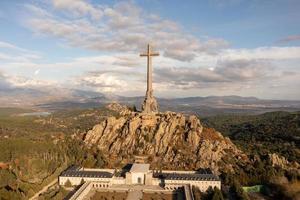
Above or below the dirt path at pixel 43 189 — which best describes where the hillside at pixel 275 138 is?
above

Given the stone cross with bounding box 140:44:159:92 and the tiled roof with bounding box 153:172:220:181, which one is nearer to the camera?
the tiled roof with bounding box 153:172:220:181

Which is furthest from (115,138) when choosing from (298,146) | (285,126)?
(285,126)

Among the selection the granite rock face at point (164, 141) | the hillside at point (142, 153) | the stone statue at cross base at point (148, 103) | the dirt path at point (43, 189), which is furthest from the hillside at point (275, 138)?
the dirt path at point (43, 189)

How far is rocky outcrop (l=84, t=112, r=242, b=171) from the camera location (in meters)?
95.1

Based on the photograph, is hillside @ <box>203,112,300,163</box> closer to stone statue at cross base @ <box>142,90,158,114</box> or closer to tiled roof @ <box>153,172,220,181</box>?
stone statue at cross base @ <box>142,90,158,114</box>

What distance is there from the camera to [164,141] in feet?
332

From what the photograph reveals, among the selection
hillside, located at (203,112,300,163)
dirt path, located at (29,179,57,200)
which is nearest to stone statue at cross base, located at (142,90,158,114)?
hillside, located at (203,112,300,163)

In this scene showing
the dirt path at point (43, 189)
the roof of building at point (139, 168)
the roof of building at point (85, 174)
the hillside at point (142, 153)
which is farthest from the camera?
the hillside at point (142, 153)

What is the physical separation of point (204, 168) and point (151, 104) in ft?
99.1

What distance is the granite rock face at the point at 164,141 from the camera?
95.1 metres

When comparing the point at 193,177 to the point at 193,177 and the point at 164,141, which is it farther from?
the point at 164,141

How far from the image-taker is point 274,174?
8369 cm

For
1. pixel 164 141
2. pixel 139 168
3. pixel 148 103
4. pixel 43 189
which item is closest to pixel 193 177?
pixel 139 168

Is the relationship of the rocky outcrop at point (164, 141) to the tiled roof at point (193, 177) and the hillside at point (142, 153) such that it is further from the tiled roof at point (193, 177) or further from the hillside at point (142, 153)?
the tiled roof at point (193, 177)
